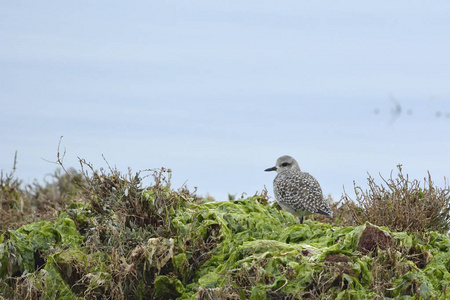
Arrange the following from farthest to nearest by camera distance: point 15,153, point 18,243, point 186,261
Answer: point 15,153 < point 18,243 < point 186,261

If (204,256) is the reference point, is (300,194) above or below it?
above

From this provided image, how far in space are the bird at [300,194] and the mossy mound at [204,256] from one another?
2.87 ft

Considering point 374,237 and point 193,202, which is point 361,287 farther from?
point 193,202

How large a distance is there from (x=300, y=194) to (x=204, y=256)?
10.2 feet

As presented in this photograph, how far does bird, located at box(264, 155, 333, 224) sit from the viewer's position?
37.7 feet

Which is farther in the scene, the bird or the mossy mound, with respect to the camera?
the bird

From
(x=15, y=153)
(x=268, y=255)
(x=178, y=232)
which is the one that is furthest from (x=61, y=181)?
(x=268, y=255)

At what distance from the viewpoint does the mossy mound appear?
771cm

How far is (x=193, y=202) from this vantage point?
10477 millimetres

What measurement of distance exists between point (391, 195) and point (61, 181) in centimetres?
1130

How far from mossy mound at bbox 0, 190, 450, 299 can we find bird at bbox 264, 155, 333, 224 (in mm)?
874

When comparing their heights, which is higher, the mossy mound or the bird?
the bird

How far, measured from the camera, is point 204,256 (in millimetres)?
9000

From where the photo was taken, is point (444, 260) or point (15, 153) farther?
point (15, 153)
